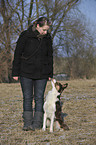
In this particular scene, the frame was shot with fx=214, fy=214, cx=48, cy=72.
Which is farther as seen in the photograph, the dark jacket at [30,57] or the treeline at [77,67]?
the treeline at [77,67]

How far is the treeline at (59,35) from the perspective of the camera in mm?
15211

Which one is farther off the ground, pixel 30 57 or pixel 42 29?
pixel 42 29

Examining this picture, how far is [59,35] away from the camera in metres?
17.7

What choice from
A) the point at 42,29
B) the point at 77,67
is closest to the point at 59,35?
the point at 77,67

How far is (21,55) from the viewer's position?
3557 millimetres

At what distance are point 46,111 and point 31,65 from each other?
0.79m

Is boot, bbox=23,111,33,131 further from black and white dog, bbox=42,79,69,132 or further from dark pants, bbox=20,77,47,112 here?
black and white dog, bbox=42,79,69,132

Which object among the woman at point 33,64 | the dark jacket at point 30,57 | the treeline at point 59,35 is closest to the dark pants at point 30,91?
the woman at point 33,64

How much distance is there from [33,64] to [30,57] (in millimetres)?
124

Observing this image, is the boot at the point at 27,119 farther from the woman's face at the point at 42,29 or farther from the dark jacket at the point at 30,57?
the woman's face at the point at 42,29

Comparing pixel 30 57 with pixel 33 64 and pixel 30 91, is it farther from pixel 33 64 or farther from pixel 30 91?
pixel 30 91

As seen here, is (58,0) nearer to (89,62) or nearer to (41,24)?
(89,62)

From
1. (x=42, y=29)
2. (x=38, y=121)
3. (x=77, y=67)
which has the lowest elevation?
(x=38, y=121)

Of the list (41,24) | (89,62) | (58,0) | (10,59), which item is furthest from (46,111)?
(89,62)
